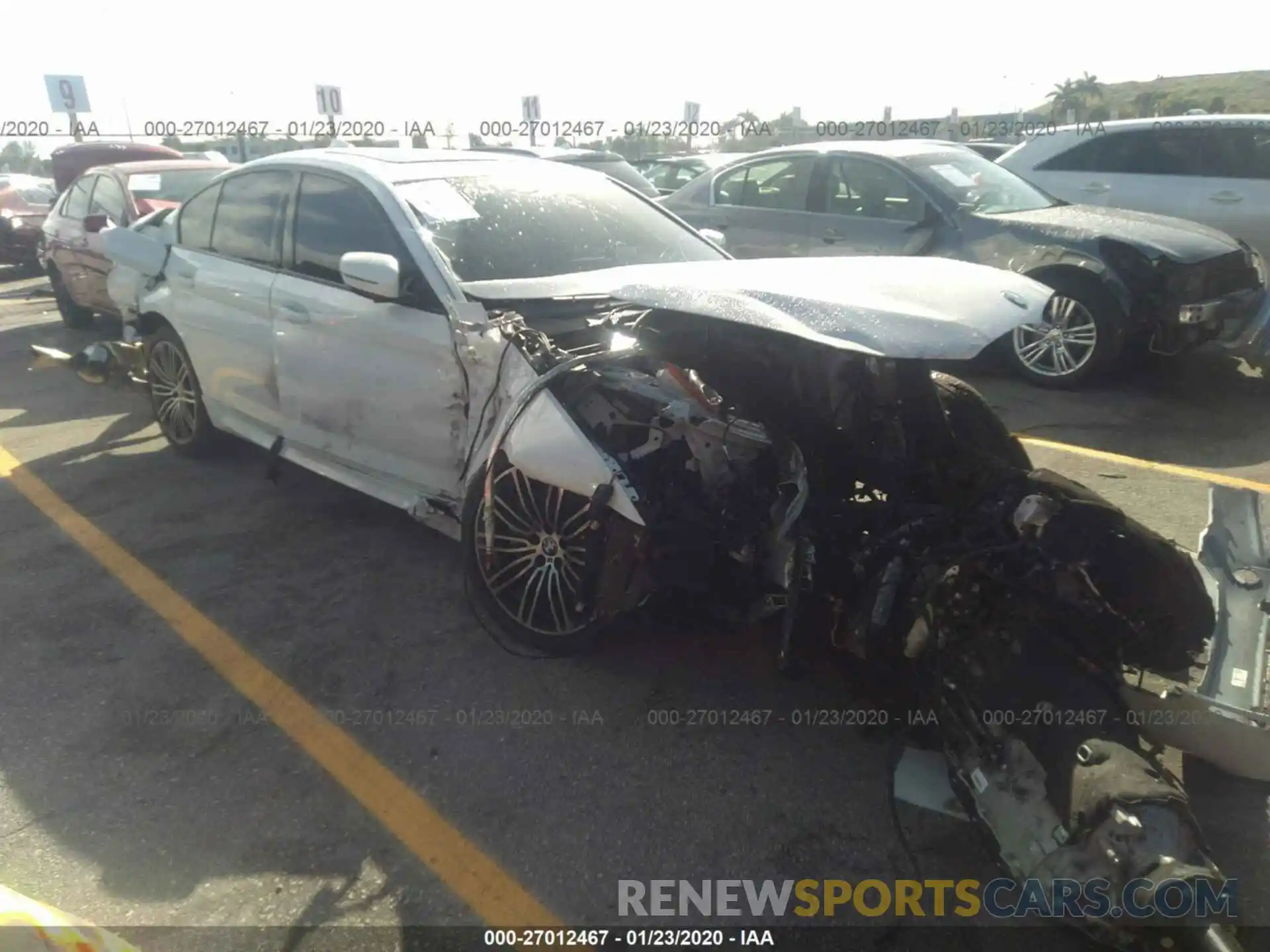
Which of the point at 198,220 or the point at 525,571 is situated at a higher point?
the point at 198,220

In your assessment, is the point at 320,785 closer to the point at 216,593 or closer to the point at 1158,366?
the point at 216,593

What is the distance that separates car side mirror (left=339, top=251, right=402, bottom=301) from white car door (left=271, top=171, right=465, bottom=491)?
124mm

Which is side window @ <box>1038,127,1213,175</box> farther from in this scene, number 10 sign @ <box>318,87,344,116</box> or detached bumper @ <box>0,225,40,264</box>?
detached bumper @ <box>0,225,40,264</box>

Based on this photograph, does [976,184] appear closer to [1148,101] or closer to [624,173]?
[624,173]

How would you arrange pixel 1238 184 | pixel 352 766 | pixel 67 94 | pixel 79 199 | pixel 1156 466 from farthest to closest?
pixel 67 94
pixel 79 199
pixel 1238 184
pixel 1156 466
pixel 352 766

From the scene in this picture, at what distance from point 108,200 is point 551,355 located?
7.81 metres

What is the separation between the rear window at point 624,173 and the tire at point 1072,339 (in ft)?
11.8

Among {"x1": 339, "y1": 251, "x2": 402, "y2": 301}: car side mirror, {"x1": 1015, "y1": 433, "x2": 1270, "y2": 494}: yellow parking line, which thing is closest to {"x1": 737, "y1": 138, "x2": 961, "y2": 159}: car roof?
{"x1": 1015, "y1": 433, "x2": 1270, "y2": 494}: yellow parking line

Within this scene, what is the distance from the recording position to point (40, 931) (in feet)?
5.21

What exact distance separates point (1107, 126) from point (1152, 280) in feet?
10.3

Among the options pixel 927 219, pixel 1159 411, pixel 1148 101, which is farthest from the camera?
pixel 1148 101

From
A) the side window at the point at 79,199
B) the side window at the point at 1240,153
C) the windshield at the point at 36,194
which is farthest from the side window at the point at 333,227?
the windshield at the point at 36,194

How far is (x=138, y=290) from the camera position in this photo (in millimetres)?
5945

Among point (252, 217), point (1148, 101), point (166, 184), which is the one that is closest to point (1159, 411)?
point (252, 217)
